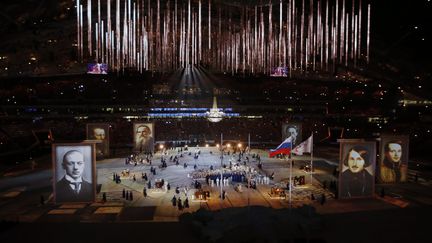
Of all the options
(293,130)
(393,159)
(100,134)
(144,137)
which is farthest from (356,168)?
(100,134)

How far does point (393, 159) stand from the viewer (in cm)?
2817

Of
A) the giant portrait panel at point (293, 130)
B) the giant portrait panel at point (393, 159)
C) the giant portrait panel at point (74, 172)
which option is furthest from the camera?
the giant portrait panel at point (293, 130)

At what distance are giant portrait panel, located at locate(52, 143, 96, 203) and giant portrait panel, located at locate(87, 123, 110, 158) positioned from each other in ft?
56.4

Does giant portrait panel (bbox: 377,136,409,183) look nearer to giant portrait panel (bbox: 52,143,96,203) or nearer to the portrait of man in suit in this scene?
giant portrait panel (bbox: 52,143,96,203)

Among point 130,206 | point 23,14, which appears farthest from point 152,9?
point 130,206

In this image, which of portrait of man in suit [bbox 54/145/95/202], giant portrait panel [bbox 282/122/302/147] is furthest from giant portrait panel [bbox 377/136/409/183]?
portrait of man in suit [bbox 54/145/95/202]

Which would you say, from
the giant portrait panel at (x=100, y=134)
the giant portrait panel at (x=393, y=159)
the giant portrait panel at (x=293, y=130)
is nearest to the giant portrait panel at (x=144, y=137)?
the giant portrait panel at (x=100, y=134)

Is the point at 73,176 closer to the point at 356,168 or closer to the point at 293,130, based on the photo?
the point at 356,168

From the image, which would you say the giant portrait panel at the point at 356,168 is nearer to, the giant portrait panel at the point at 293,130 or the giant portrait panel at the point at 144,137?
the giant portrait panel at the point at 293,130

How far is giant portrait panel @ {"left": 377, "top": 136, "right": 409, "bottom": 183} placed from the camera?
2755 cm

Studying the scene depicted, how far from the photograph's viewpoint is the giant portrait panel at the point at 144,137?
141ft

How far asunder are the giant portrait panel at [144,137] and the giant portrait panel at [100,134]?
338 cm

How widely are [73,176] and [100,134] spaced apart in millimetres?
17556

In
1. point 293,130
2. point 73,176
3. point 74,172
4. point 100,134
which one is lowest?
point 73,176
